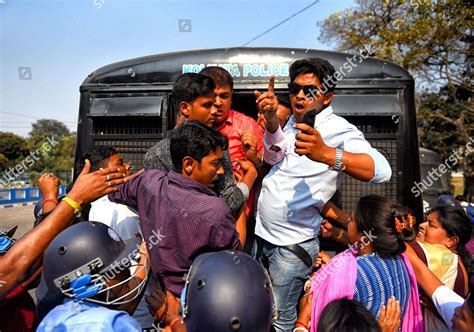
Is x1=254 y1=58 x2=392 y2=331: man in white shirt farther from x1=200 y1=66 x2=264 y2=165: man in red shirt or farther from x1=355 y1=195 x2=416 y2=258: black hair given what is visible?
x1=355 y1=195 x2=416 y2=258: black hair

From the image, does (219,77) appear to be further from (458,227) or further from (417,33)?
(417,33)

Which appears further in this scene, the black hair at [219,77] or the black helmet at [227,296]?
the black hair at [219,77]

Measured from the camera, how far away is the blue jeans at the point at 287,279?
2699 millimetres

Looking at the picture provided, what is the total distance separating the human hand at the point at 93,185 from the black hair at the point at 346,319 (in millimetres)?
1261

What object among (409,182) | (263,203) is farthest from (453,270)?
(263,203)

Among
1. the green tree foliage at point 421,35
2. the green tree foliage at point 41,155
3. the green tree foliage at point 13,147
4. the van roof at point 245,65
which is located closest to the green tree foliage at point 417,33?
the green tree foliage at point 421,35

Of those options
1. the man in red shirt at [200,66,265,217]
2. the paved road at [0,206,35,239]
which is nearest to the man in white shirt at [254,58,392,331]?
the man in red shirt at [200,66,265,217]

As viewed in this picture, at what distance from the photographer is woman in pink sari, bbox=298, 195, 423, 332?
2.31m

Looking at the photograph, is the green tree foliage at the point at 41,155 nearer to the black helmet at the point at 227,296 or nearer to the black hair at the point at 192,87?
the black hair at the point at 192,87

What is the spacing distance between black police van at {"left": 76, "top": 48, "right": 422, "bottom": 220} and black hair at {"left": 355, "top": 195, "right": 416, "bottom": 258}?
121cm

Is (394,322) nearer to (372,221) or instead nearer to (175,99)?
(372,221)

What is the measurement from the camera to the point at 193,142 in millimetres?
2332

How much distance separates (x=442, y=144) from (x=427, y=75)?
7.95 m

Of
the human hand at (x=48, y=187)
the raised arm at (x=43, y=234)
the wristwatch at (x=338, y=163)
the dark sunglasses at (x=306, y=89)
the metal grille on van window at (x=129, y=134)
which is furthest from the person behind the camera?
the metal grille on van window at (x=129, y=134)
